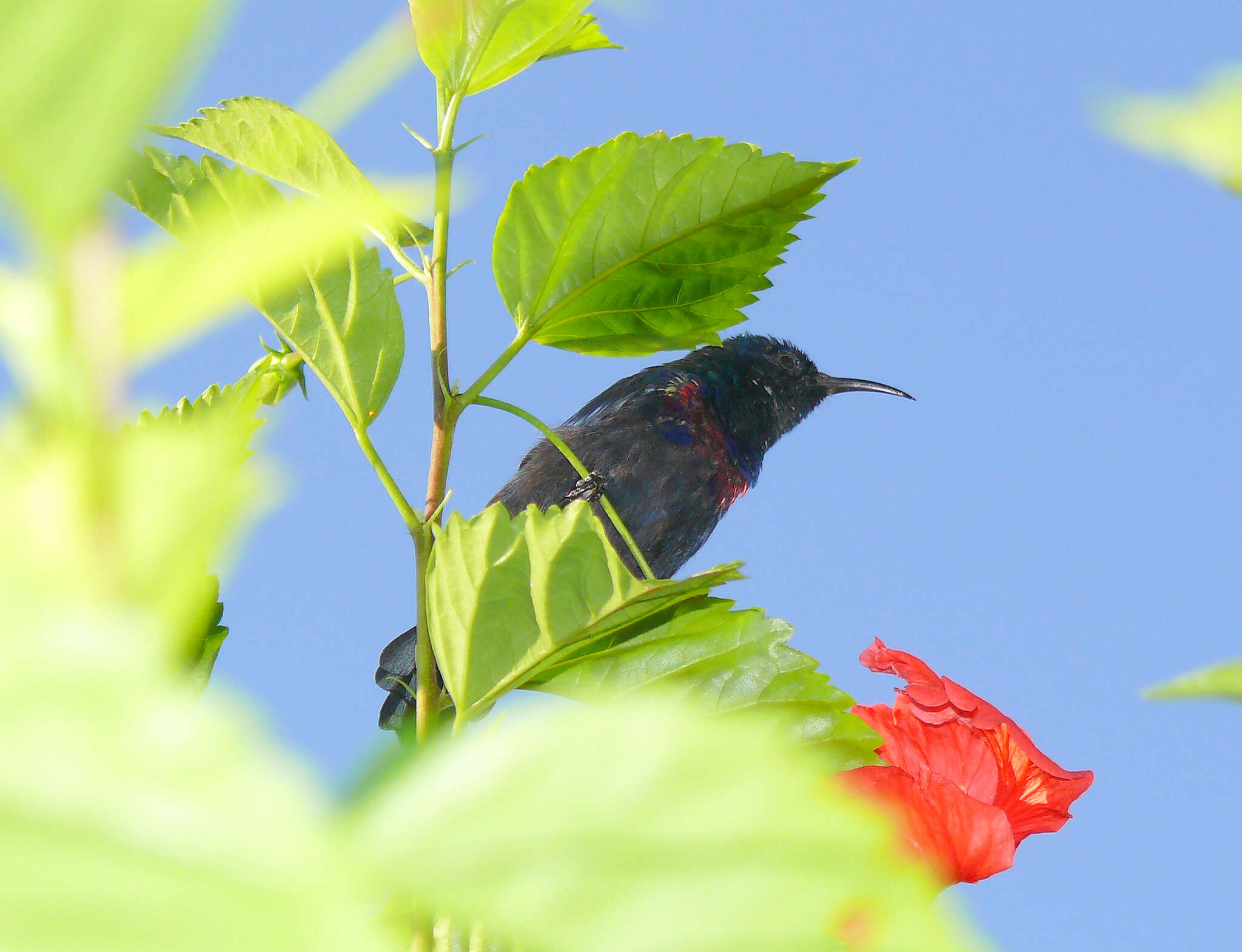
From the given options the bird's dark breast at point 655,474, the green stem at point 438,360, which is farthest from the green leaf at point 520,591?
the bird's dark breast at point 655,474

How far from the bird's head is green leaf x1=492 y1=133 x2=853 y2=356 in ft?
5.02

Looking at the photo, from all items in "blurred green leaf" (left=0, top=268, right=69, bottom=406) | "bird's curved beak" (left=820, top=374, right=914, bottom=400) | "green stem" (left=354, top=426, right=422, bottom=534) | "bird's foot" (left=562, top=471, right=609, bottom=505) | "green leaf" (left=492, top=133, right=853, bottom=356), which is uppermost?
"bird's curved beak" (left=820, top=374, right=914, bottom=400)

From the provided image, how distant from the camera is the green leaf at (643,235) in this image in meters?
0.58

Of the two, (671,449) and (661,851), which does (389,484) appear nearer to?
(661,851)

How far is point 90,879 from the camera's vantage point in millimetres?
108

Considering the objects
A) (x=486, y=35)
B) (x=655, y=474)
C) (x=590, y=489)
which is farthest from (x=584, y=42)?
(x=655, y=474)

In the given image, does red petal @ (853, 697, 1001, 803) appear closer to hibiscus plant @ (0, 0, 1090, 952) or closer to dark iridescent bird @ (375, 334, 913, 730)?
hibiscus plant @ (0, 0, 1090, 952)

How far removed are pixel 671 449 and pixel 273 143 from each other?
4.83 ft

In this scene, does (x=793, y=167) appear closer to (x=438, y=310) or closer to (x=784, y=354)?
(x=438, y=310)

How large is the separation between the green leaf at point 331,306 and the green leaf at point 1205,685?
488mm

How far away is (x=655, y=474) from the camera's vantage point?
199cm

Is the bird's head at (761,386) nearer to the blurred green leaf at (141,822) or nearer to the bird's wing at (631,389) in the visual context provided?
the bird's wing at (631,389)

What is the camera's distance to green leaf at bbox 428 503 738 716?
1.68 feet

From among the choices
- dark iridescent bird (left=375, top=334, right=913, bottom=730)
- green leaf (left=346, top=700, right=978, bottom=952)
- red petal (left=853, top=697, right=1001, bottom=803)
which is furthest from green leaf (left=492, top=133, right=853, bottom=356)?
dark iridescent bird (left=375, top=334, right=913, bottom=730)
